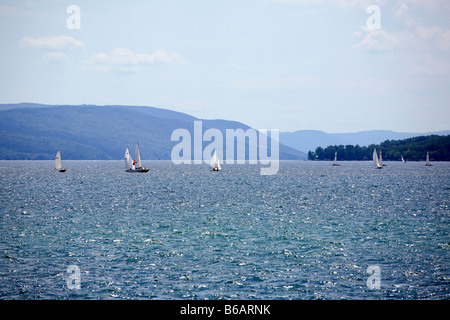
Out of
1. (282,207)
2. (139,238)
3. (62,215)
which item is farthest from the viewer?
(282,207)

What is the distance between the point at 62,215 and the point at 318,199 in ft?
163

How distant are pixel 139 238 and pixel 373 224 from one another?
28.8 metres

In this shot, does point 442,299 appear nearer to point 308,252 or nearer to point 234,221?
point 308,252

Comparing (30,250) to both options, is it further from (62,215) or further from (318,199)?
(318,199)

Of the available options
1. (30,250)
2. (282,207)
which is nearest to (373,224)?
(282,207)

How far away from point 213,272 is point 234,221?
27860 millimetres

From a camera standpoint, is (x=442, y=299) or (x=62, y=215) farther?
(x=62, y=215)

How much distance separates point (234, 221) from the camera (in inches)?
2532

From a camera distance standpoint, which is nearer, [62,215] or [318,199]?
[62,215]

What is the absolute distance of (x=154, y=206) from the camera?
274 feet
